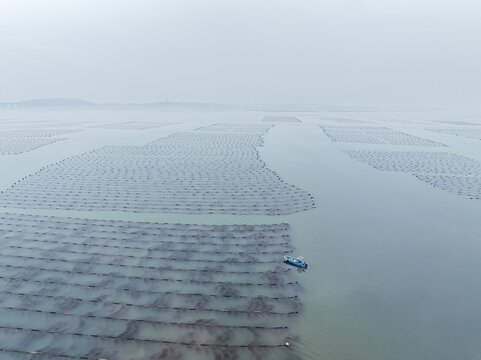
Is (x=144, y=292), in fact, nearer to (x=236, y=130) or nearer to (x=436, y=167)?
(x=436, y=167)

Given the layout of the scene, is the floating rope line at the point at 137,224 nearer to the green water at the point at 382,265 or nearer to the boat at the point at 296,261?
the green water at the point at 382,265

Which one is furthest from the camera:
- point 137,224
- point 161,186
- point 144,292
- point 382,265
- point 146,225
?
point 161,186

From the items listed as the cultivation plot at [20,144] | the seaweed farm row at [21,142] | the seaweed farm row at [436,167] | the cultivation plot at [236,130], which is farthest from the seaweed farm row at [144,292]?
the cultivation plot at [236,130]

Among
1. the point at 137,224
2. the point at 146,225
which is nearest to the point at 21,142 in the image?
the point at 137,224

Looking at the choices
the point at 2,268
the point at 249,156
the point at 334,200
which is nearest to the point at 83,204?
the point at 2,268

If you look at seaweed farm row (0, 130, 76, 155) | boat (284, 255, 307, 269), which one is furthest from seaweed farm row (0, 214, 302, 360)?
seaweed farm row (0, 130, 76, 155)

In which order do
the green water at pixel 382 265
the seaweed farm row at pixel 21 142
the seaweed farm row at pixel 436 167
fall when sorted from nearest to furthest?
the green water at pixel 382 265
the seaweed farm row at pixel 436 167
the seaweed farm row at pixel 21 142
